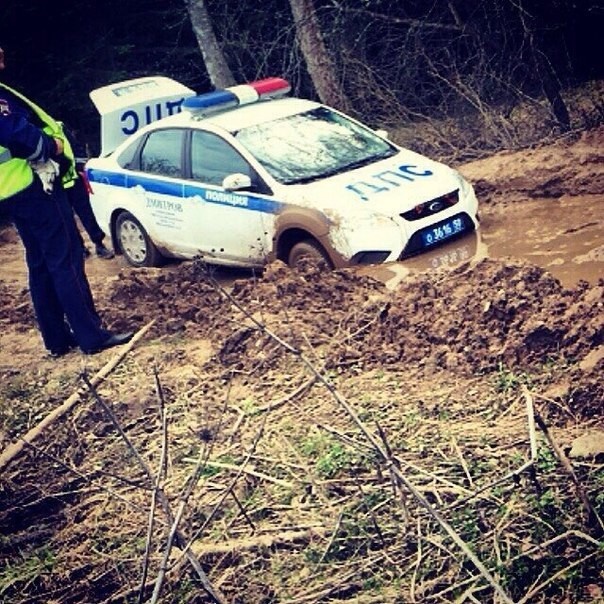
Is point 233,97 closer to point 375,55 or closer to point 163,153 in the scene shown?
point 163,153

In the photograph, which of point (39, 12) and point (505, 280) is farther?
point (39, 12)

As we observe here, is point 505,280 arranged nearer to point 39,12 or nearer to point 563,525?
point 563,525

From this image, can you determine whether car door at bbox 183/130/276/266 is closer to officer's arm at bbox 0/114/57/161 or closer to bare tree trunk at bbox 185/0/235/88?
officer's arm at bbox 0/114/57/161

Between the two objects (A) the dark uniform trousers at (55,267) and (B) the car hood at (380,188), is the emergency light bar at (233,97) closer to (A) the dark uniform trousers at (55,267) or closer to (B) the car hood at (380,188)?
(B) the car hood at (380,188)

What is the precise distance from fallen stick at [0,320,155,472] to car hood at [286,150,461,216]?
167 centimetres

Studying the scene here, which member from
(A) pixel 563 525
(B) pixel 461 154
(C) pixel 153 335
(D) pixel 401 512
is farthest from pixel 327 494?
(B) pixel 461 154

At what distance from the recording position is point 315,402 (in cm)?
557

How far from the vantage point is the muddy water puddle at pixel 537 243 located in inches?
292

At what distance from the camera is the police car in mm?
7637

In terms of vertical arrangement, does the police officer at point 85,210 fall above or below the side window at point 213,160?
below

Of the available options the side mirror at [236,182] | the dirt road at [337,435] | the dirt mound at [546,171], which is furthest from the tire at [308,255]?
the dirt mound at [546,171]

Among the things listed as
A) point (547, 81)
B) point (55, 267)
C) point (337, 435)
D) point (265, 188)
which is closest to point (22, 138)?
point (55, 267)

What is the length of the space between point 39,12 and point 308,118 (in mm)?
7547

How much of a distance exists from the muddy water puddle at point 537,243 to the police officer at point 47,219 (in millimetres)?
2111
